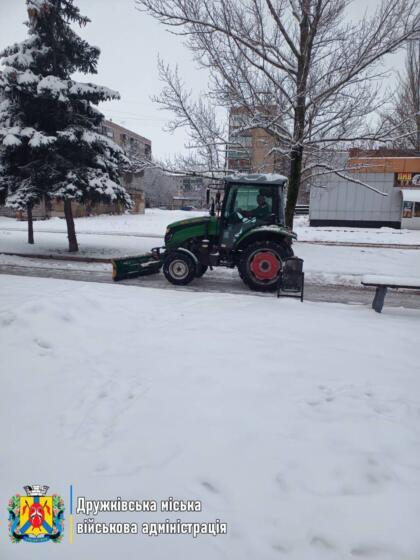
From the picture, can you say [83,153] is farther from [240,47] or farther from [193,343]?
[193,343]

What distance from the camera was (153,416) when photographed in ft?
10.2

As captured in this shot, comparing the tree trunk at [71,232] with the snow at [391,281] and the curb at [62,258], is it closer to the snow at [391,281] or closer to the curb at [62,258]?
the curb at [62,258]

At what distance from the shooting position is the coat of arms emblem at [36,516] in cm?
219

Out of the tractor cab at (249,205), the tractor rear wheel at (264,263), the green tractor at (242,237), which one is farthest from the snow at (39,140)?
the tractor rear wheel at (264,263)

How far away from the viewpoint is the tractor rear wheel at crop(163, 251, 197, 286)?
823 cm

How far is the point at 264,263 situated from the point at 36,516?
634 cm

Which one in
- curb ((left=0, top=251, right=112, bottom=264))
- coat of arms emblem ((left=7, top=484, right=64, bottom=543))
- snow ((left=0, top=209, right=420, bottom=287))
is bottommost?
coat of arms emblem ((left=7, top=484, right=64, bottom=543))

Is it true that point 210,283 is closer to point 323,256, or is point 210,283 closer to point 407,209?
point 323,256

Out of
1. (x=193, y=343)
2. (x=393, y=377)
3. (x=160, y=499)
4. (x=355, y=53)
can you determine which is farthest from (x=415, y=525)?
(x=355, y=53)

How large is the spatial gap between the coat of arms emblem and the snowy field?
7cm

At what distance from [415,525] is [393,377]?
6.12ft

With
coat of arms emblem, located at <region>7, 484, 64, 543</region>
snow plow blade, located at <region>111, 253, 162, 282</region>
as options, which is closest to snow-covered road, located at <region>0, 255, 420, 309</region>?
snow plow blade, located at <region>111, 253, 162, 282</region>

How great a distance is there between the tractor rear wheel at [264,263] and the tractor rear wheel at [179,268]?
1174 mm

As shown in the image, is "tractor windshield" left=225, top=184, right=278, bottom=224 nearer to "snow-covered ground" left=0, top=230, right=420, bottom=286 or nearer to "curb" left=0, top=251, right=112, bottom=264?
"snow-covered ground" left=0, top=230, right=420, bottom=286
